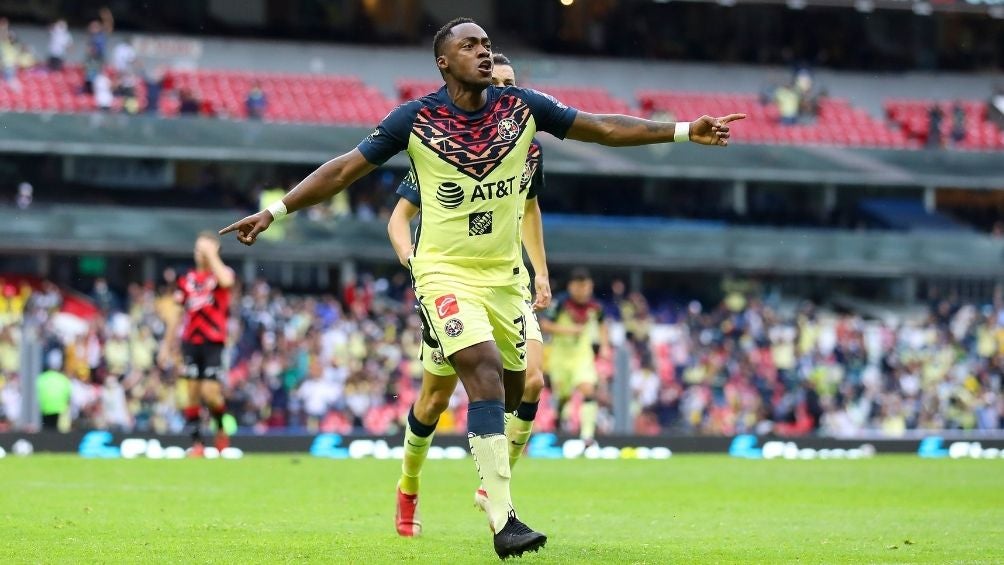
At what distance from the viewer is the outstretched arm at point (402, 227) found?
33.2 feet

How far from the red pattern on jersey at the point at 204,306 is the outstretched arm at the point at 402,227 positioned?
24.5 feet

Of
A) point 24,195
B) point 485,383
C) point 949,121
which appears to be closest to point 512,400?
point 485,383

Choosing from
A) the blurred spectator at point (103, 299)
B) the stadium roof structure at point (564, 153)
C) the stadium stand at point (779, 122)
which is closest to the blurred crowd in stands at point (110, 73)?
the stadium roof structure at point (564, 153)

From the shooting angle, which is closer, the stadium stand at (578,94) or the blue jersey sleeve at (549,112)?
the blue jersey sleeve at (549,112)

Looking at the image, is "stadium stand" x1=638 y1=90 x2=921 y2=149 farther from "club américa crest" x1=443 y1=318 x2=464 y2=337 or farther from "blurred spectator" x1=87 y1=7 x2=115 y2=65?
"club américa crest" x1=443 y1=318 x2=464 y2=337

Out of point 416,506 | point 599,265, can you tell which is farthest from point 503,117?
point 599,265

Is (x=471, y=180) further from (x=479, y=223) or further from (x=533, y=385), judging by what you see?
(x=533, y=385)

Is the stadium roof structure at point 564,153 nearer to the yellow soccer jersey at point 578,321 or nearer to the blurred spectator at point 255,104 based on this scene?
the blurred spectator at point 255,104

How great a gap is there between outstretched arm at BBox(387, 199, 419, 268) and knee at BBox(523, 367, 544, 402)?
1.30 meters

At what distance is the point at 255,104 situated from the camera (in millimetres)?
37250

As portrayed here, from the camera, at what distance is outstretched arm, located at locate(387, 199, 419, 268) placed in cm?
Answer: 1013

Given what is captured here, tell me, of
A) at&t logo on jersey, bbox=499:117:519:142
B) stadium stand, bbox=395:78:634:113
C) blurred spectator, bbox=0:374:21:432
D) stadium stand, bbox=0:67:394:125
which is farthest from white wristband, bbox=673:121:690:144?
stadium stand, bbox=395:78:634:113

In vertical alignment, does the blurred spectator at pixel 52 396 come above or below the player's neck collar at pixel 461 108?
below

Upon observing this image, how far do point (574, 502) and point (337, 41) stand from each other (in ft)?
105
